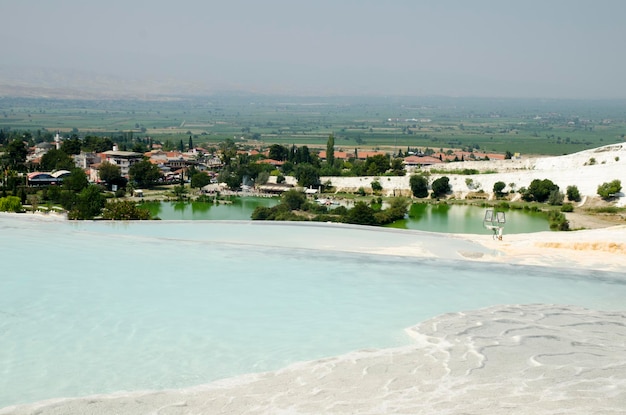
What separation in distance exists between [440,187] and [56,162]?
14134 millimetres

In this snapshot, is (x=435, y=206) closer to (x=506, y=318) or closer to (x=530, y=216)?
(x=530, y=216)

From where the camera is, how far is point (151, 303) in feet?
15.3

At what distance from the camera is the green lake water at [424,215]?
17.3m

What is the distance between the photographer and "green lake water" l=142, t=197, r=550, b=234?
17312 millimetres

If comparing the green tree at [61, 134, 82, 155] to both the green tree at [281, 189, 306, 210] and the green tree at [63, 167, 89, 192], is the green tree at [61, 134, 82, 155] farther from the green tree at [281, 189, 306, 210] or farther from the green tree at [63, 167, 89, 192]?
the green tree at [281, 189, 306, 210]

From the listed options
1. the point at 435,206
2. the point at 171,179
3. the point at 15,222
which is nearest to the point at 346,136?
the point at 171,179

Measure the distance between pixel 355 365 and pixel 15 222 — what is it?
4.89 m

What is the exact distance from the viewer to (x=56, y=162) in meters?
27.8

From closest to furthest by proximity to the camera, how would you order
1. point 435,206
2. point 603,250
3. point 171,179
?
1. point 603,250
2. point 435,206
3. point 171,179

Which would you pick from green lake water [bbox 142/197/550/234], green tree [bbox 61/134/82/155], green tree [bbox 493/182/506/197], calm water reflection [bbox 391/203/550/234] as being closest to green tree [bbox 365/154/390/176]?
green lake water [bbox 142/197/550/234]

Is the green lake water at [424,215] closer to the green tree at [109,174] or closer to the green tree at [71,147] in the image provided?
the green tree at [109,174]

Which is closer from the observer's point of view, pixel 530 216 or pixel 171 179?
pixel 530 216

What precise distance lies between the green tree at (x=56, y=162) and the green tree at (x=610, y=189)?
17.8 metres

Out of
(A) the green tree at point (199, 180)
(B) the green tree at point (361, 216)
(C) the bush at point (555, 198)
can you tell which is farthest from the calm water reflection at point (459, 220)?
(A) the green tree at point (199, 180)
